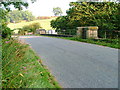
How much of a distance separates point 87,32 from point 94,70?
11.3m

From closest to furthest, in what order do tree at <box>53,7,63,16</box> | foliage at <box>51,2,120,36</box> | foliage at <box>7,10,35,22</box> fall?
foliage at <box>51,2,120,36</box>, tree at <box>53,7,63,16</box>, foliage at <box>7,10,35,22</box>

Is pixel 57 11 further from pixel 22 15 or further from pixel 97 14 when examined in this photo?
pixel 97 14

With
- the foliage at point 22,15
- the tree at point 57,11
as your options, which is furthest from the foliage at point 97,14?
the foliage at point 22,15

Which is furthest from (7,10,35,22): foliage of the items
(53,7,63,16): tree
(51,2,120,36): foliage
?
(51,2,120,36): foliage

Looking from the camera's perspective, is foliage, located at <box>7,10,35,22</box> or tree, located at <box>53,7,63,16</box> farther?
foliage, located at <box>7,10,35,22</box>

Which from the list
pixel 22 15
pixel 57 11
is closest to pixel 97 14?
pixel 57 11

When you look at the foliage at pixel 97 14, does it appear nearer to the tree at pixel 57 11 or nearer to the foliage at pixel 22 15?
the tree at pixel 57 11

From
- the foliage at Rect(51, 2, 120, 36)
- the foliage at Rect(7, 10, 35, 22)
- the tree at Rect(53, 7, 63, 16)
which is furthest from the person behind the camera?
the foliage at Rect(7, 10, 35, 22)

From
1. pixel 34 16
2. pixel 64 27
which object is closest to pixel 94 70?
pixel 64 27

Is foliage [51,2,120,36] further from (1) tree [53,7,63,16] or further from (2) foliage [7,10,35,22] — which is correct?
(2) foliage [7,10,35,22]

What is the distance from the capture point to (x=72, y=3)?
22.5m

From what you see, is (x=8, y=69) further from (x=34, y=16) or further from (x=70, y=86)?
(x=34, y=16)

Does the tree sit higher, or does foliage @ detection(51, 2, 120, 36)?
the tree

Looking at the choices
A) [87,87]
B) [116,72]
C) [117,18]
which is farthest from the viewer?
[117,18]
